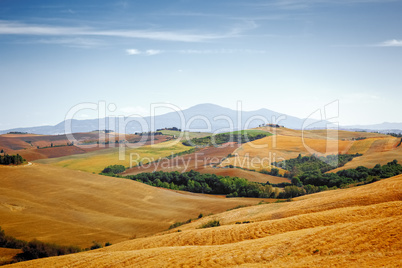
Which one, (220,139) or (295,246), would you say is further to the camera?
(220,139)

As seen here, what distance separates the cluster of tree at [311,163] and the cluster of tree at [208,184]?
1420 cm

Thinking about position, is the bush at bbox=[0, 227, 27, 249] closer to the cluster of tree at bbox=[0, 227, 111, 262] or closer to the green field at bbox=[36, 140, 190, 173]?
the cluster of tree at bbox=[0, 227, 111, 262]

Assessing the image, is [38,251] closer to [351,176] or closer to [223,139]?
[351,176]

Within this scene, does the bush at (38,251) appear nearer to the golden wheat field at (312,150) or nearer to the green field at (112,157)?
the golden wheat field at (312,150)

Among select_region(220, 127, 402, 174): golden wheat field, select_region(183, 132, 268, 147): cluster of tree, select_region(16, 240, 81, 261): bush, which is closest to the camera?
select_region(16, 240, 81, 261): bush

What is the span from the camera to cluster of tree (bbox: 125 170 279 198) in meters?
46.1

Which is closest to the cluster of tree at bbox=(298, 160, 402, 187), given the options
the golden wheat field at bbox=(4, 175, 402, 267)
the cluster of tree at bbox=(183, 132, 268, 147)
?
the golden wheat field at bbox=(4, 175, 402, 267)

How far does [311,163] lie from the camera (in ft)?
219

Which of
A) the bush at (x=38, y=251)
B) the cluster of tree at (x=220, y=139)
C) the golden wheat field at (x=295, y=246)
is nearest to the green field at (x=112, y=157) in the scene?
the cluster of tree at (x=220, y=139)

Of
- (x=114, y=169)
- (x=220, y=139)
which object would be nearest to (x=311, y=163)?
(x=220, y=139)

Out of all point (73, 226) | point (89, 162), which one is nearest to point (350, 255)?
point (73, 226)

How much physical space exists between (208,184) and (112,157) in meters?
45.2

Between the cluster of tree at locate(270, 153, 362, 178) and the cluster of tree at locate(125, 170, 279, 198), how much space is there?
14196mm

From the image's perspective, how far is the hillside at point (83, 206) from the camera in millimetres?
28078
